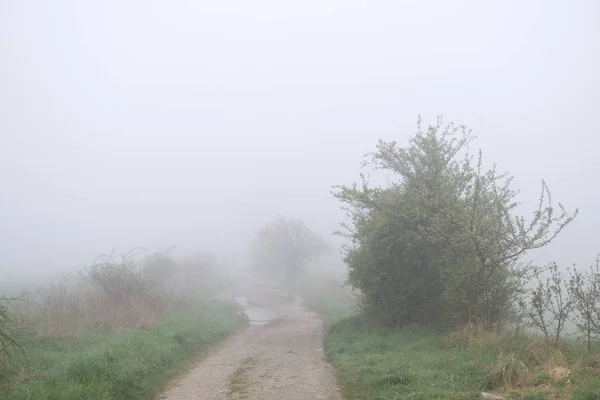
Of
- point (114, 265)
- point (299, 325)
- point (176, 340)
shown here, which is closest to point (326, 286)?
point (299, 325)

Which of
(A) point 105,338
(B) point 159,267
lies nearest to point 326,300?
(B) point 159,267

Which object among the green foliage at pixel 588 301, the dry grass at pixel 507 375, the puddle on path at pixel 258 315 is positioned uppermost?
the green foliage at pixel 588 301

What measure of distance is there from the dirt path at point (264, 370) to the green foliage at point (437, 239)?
4.80m

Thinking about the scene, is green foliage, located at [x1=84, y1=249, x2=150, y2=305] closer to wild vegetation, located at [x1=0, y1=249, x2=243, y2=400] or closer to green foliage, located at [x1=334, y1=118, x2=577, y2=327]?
wild vegetation, located at [x1=0, y1=249, x2=243, y2=400]

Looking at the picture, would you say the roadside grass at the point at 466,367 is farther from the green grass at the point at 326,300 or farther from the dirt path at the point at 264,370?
the green grass at the point at 326,300

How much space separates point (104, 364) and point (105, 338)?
244 inches

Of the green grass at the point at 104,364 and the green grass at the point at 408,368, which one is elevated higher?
the green grass at the point at 408,368

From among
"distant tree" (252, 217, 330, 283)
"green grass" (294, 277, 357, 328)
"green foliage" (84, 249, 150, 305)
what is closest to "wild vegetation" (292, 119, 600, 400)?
"green grass" (294, 277, 357, 328)

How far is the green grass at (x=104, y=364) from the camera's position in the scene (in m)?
10.5

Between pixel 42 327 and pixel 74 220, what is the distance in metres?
A: 186

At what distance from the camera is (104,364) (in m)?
12.6

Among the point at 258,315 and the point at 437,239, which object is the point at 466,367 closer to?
the point at 437,239

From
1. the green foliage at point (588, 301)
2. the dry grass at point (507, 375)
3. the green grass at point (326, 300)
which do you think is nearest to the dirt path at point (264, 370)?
the dry grass at point (507, 375)

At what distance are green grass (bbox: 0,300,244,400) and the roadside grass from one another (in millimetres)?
6240
